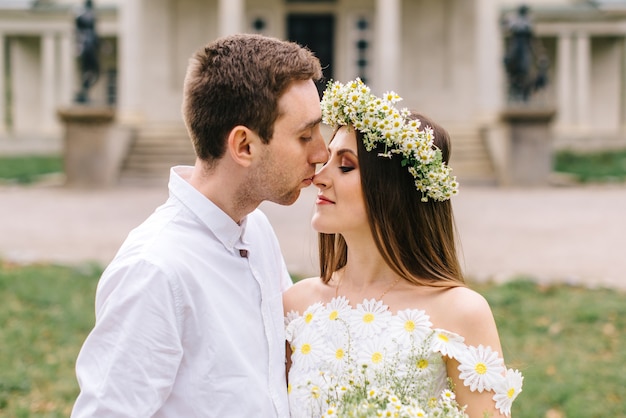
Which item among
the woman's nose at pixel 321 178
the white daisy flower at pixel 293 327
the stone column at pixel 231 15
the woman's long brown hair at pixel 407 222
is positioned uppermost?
the stone column at pixel 231 15

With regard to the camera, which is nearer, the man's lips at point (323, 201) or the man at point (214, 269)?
the man at point (214, 269)

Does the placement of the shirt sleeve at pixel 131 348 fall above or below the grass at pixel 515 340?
above

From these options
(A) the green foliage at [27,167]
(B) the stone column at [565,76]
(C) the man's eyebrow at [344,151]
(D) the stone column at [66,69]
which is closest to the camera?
(C) the man's eyebrow at [344,151]

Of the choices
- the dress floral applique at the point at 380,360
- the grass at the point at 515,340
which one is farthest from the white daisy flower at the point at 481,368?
the grass at the point at 515,340

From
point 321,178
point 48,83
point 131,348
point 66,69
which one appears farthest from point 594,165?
point 131,348

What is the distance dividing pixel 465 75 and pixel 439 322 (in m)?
24.2

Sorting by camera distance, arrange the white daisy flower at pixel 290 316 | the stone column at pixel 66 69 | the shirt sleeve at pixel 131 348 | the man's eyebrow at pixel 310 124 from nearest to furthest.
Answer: the shirt sleeve at pixel 131 348 < the man's eyebrow at pixel 310 124 < the white daisy flower at pixel 290 316 < the stone column at pixel 66 69

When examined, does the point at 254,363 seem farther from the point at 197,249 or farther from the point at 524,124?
the point at 524,124

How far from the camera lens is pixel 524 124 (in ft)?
59.9

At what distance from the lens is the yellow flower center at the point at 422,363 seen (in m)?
2.41

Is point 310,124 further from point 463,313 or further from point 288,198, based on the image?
point 463,313

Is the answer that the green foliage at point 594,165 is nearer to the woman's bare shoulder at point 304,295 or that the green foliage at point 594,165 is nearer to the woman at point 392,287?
the woman's bare shoulder at point 304,295

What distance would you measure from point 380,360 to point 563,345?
4.20 meters

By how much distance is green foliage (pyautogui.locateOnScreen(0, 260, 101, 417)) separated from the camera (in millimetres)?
5266
